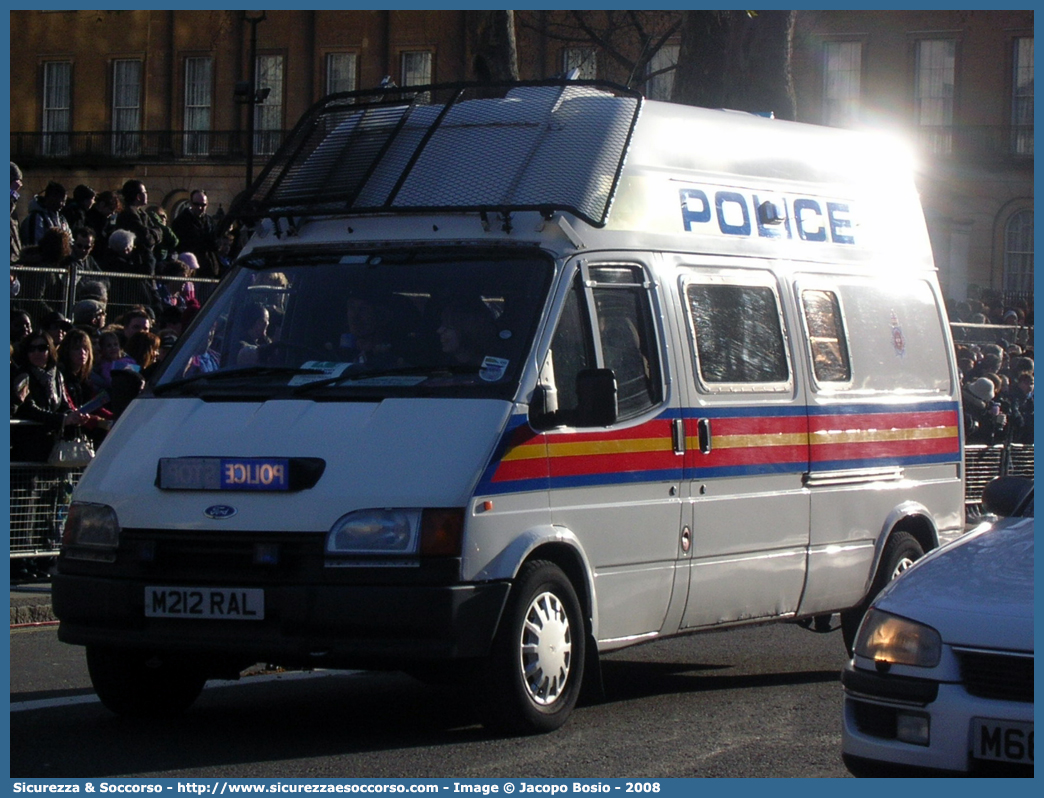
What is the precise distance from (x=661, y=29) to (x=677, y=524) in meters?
34.6

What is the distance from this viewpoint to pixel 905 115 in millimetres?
52250

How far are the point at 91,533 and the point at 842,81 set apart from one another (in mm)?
46626

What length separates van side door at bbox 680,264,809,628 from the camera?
9133 millimetres

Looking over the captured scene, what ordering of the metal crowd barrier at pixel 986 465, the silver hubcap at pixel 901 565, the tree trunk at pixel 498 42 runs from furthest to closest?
the tree trunk at pixel 498 42, the metal crowd barrier at pixel 986 465, the silver hubcap at pixel 901 565

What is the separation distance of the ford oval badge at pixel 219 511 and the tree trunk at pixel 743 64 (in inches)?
496

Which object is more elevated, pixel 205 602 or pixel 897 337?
pixel 897 337

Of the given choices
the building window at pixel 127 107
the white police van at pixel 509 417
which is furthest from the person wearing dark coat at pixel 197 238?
the building window at pixel 127 107

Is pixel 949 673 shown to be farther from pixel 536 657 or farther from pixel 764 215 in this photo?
pixel 764 215

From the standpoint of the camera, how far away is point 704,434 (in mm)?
9133

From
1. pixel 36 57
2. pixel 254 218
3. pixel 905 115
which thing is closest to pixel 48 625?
pixel 254 218

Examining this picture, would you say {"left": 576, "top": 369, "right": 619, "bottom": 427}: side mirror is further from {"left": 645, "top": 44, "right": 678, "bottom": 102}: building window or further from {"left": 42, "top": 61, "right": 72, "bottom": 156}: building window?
{"left": 42, "top": 61, "right": 72, "bottom": 156}: building window

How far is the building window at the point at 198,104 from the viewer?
58719mm

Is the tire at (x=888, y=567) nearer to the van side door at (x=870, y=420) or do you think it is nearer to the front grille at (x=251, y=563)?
the van side door at (x=870, y=420)

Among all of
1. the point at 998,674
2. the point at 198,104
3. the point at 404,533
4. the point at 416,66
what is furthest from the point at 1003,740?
the point at 198,104
